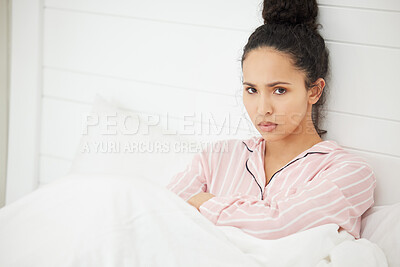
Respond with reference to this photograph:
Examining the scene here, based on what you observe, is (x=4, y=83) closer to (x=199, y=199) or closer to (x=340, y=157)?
(x=199, y=199)

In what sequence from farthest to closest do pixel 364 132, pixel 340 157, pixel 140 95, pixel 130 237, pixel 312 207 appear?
pixel 140 95
pixel 364 132
pixel 340 157
pixel 312 207
pixel 130 237

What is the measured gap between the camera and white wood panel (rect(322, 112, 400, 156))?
128 centimetres

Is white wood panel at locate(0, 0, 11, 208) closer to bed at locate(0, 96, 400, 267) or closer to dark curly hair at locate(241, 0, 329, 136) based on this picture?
bed at locate(0, 96, 400, 267)

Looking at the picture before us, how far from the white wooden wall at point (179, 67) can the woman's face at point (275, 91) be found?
174 mm

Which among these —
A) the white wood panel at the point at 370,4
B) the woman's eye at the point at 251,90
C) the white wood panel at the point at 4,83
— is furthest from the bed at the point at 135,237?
the white wood panel at the point at 4,83

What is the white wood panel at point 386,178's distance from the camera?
128 cm

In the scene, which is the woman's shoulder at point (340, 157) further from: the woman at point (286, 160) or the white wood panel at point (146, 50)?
the white wood panel at point (146, 50)

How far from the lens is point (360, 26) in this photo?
4.19 ft

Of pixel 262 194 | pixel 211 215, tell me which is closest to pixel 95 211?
pixel 211 215

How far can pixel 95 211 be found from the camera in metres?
0.95

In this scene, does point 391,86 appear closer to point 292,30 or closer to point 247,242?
point 292,30

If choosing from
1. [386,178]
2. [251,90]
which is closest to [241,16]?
[251,90]

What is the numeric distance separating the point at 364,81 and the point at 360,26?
0.15 meters

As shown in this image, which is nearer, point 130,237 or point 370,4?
point 130,237
